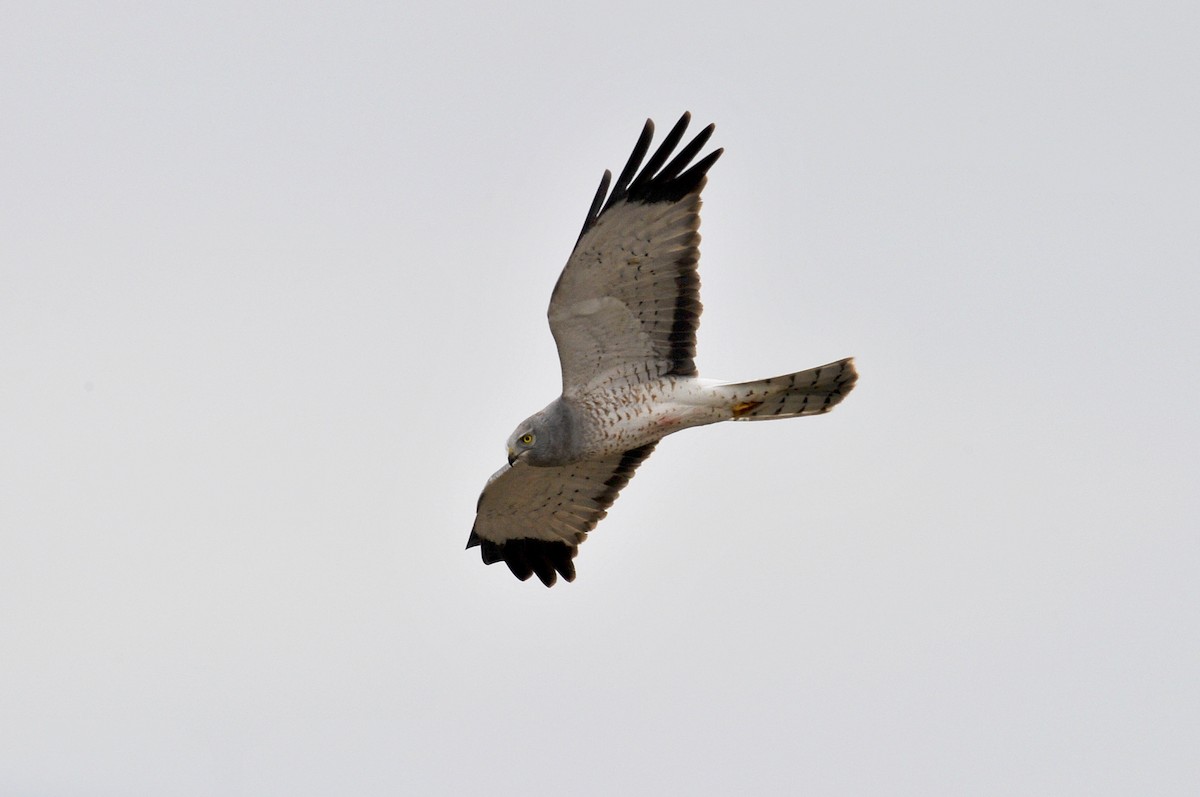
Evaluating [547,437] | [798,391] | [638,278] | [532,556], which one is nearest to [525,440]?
[547,437]

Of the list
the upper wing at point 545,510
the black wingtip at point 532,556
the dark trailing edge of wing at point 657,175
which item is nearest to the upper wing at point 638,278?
the dark trailing edge of wing at point 657,175

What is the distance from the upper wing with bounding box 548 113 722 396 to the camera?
1284 centimetres

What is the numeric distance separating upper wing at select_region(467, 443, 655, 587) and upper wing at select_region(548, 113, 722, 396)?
75.7 inches

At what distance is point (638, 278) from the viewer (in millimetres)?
13289

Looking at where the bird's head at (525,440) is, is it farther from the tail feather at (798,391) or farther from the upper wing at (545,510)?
the tail feather at (798,391)

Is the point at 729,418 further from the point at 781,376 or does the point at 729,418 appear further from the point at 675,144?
the point at 675,144

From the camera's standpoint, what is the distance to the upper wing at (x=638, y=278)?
42.1ft

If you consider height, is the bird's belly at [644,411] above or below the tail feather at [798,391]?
above

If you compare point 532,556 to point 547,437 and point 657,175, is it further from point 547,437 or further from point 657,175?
point 657,175

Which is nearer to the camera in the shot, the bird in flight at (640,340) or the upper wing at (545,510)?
the bird in flight at (640,340)

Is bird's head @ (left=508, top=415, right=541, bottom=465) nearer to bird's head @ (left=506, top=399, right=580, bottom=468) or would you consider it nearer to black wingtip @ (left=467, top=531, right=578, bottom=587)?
bird's head @ (left=506, top=399, right=580, bottom=468)

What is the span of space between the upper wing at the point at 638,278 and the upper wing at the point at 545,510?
1.92m

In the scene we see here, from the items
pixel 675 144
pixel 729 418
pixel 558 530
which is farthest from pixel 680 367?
pixel 558 530

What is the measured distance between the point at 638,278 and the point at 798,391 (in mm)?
1645
